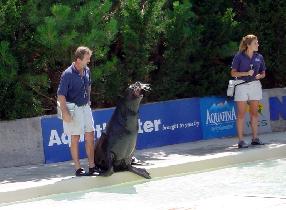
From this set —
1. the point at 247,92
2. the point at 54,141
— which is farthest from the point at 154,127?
the point at 54,141

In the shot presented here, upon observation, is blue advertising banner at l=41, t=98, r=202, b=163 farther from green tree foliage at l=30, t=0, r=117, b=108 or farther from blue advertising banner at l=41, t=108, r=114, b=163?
green tree foliage at l=30, t=0, r=117, b=108

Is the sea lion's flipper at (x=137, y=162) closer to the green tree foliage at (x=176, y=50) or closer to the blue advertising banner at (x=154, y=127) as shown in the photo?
the blue advertising banner at (x=154, y=127)

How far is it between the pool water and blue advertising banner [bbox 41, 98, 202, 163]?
1812 mm

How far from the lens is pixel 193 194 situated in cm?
888

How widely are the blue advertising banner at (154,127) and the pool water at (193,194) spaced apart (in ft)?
5.95

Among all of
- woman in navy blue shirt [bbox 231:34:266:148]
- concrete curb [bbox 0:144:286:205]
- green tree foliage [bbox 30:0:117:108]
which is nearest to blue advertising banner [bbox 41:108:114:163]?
green tree foliage [bbox 30:0:117:108]

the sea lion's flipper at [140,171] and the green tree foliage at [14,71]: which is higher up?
the green tree foliage at [14,71]

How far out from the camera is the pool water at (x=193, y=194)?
7984 mm

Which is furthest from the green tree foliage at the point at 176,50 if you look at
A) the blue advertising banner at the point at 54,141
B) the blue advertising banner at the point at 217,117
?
the blue advertising banner at the point at 54,141

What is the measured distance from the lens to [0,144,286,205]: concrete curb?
8.88 metres

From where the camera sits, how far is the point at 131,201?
8555 millimetres

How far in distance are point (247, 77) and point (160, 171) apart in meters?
2.51

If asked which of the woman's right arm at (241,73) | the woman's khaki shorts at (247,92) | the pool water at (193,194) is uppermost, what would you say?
the woman's right arm at (241,73)

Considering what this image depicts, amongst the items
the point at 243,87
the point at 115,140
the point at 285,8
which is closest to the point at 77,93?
the point at 115,140
